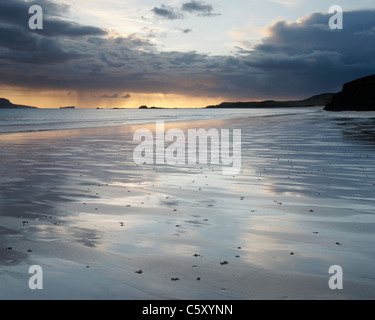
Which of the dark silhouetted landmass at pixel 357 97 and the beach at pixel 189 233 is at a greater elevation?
the dark silhouetted landmass at pixel 357 97

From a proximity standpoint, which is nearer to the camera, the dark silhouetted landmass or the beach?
the beach

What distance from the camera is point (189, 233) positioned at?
7.80 m

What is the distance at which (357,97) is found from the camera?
5310 inches

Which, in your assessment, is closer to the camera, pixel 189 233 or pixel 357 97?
pixel 189 233

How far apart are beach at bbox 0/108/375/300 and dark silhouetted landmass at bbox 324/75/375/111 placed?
126677 mm

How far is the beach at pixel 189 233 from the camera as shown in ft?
17.9

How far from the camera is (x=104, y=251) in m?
6.79

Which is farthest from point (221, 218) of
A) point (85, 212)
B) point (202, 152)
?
point (202, 152)

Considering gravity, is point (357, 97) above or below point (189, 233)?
above

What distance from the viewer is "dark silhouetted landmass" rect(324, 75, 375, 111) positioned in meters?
130

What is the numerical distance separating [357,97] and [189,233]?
142104 mm

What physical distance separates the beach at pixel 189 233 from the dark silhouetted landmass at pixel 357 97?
416ft
